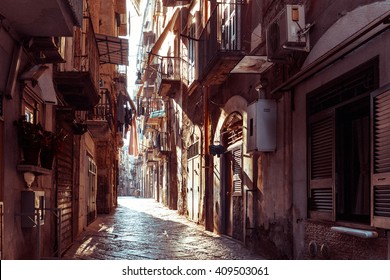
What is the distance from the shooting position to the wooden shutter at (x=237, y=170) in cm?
1200

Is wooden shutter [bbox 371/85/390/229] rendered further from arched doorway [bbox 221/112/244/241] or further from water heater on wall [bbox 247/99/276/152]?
arched doorway [bbox 221/112/244/241]

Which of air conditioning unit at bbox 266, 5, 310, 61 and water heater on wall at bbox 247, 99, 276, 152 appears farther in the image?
water heater on wall at bbox 247, 99, 276, 152

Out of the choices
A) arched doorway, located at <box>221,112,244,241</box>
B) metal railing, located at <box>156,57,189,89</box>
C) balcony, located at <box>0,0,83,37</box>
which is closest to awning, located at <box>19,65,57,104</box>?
balcony, located at <box>0,0,83,37</box>

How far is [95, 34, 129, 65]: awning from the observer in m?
17.4

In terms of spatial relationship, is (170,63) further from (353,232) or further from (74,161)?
(353,232)

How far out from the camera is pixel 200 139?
1655 centimetres

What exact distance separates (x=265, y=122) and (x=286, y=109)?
632 millimetres

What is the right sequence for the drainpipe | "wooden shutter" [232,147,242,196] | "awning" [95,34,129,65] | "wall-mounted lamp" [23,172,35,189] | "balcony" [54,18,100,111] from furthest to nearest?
"awning" [95,34,129,65] < the drainpipe < "wooden shutter" [232,147,242,196] < "balcony" [54,18,100,111] < "wall-mounted lamp" [23,172,35,189]

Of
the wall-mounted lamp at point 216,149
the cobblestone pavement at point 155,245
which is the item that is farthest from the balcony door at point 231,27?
the cobblestone pavement at point 155,245

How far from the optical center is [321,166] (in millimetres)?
7289

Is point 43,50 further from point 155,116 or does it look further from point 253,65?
point 155,116

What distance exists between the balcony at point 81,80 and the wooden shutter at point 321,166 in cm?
431

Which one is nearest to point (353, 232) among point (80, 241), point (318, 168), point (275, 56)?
point (318, 168)

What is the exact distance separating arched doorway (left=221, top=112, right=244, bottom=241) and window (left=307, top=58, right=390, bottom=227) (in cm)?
442
